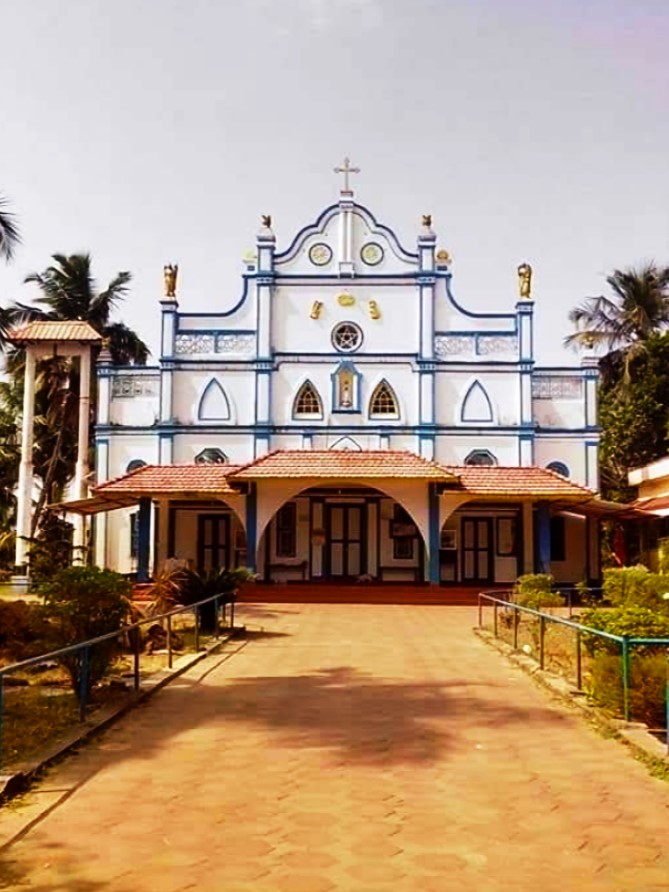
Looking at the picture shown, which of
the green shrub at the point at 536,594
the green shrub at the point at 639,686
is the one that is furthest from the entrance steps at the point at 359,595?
the green shrub at the point at 639,686

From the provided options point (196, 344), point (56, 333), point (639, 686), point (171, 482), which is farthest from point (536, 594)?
point (56, 333)

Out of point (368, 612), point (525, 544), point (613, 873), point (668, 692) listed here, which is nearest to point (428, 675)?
point (668, 692)

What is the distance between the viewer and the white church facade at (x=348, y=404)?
93.8 ft

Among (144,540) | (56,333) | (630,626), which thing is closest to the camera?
(630,626)

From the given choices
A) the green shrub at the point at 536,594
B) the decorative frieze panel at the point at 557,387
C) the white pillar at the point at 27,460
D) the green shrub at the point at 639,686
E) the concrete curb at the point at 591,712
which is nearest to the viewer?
the concrete curb at the point at 591,712

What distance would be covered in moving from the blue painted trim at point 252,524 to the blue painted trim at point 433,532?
14.5ft

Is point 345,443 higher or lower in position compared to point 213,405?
lower

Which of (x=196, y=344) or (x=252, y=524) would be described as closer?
(x=252, y=524)

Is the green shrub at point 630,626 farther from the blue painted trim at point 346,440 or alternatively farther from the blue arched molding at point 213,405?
the blue arched molding at point 213,405

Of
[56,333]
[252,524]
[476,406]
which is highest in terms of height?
[56,333]

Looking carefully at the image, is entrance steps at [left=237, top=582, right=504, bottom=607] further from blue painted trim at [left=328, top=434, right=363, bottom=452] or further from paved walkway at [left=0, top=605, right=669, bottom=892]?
paved walkway at [left=0, top=605, right=669, bottom=892]

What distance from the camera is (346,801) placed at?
236 inches

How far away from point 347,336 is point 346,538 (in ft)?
21.3

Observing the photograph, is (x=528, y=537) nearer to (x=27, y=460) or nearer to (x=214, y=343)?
(x=214, y=343)
